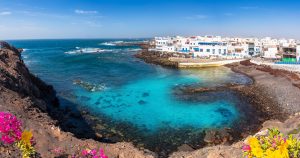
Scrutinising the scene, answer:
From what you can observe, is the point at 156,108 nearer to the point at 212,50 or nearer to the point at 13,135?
the point at 13,135

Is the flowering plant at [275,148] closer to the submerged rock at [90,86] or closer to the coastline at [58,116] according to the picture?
the coastline at [58,116]

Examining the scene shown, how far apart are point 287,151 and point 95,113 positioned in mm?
27039

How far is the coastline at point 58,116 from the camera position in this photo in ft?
52.5

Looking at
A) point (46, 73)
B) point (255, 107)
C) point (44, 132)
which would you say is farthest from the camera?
point (46, 73)

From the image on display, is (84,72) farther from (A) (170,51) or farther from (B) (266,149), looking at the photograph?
(B) (266,149)

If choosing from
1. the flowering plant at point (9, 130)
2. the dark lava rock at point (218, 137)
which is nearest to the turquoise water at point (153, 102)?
the dark lava rock at point (218, 137)

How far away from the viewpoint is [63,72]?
6462cm

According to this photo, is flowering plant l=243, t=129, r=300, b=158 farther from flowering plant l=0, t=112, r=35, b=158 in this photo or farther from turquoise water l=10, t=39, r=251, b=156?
turquoise water l=10, t=39, r=251, b=156

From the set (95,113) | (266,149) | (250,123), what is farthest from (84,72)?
(266,149)

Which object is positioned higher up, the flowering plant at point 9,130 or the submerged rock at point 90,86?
the flowering plant at point 9,130

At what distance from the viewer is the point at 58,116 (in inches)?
1113

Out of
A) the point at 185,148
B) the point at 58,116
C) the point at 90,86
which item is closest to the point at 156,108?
the point at 58,116

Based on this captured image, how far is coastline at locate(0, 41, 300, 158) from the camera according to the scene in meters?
16.0

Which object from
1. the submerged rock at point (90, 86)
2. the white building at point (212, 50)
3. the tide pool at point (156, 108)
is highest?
the white building at point (212, 50)
